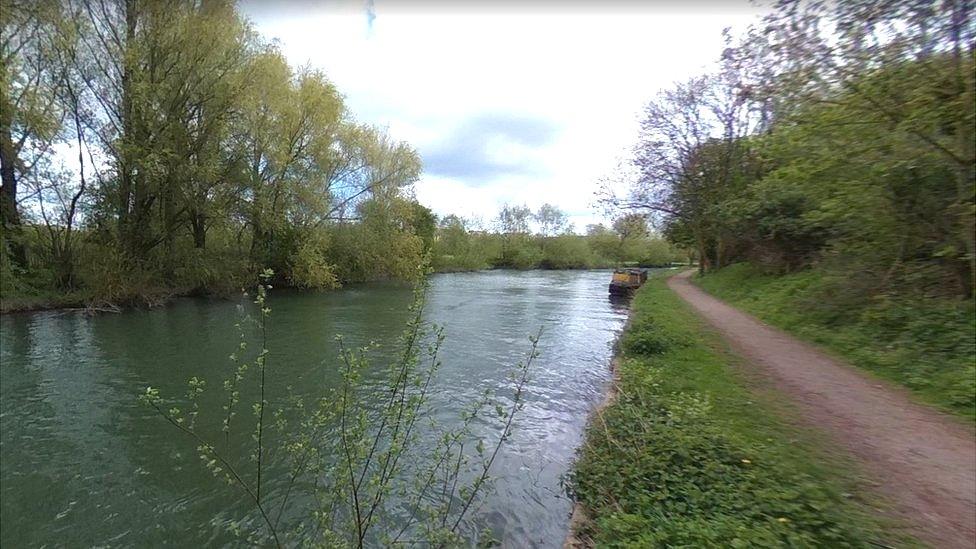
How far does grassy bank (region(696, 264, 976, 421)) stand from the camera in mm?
6016

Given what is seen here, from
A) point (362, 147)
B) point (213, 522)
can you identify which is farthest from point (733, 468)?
point (362, 147)

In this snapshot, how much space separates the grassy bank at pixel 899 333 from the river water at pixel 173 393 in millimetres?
4686

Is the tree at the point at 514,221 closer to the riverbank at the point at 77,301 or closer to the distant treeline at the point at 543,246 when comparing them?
the distant treeline at the point at 543,246

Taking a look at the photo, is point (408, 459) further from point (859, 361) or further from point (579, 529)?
point (859, 361)

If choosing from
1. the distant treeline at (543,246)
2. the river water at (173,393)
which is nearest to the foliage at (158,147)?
the river water at (173,393)

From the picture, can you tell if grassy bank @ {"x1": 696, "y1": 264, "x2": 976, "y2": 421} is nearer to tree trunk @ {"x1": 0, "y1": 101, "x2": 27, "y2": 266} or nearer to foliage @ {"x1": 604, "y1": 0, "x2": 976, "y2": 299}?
foliage @ {"x1": 604, "y1": 0, "x2": 976, "y2": 299}

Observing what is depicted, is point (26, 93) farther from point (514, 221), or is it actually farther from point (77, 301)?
point (514, 221)

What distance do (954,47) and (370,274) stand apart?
2685 cm

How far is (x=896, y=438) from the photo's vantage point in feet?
15.9

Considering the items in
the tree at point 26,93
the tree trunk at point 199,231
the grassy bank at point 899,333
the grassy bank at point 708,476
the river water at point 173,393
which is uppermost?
the tree at point 26,93

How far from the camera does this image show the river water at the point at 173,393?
4664mm

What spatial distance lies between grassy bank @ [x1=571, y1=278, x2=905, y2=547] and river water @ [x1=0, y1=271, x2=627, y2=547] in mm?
872

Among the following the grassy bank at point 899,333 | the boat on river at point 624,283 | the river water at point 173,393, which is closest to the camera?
the river water at point 173,393

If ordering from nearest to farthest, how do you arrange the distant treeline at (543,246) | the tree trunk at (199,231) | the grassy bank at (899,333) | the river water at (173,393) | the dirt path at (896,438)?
the dirt path at (896,438) → the river water at (173,393) → the grassy bank at (899,333) → the tree trunk at (199,231) → the distant treeline at (543,246)
